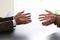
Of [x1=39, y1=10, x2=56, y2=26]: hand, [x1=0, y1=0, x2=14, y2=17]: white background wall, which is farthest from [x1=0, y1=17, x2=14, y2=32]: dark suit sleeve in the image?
[x1=0, y1=0, x2=14, y2=17]: white background wall

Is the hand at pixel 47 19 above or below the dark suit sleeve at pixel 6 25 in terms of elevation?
above

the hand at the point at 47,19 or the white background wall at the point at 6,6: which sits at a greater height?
the white background wall at the point at 6,6

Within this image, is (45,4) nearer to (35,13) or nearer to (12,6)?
(35,13)

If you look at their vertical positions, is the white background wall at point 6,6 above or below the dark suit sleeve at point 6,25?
above

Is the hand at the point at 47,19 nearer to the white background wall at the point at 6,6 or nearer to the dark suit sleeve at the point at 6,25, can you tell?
the dark suit sleeve at the point at 6,25

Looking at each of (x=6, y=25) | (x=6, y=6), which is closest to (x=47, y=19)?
(x=6, y=25)

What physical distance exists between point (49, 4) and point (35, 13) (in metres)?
0.23

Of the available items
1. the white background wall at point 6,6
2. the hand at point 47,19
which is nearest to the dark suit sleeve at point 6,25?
the hand at point 47,19

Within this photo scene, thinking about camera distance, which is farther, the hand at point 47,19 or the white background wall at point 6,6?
the white background wall at point 6,6

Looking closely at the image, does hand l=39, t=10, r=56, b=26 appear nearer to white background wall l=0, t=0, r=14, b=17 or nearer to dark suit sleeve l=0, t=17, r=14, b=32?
dark suit sleeve l=0, t=17, r=14, b=32

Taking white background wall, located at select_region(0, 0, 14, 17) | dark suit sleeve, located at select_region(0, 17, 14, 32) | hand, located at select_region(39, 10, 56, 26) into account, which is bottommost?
dark suit sleeve, located at select_region(0, 17, 14, 32)

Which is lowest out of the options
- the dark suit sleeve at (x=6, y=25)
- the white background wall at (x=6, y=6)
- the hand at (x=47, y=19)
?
the dark suit sleeve at (x=6, y=25)

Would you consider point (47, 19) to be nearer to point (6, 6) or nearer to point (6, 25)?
point (6, 25)

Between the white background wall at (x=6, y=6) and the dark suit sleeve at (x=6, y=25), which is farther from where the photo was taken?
the white background wall at (x=6, y=6)
